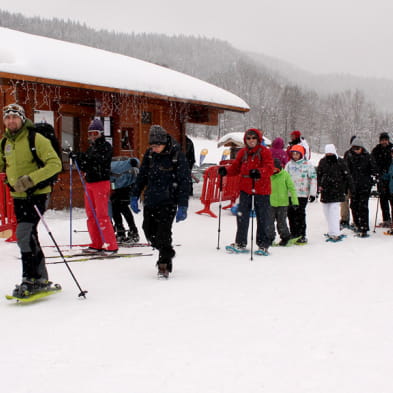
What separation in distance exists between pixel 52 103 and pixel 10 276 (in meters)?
6.90

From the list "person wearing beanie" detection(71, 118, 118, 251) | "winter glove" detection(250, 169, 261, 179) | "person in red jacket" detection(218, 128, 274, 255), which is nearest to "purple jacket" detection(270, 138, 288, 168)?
"person in red jacket" detection(218, 128, 274, 255)

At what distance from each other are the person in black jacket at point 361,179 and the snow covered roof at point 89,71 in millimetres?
5684

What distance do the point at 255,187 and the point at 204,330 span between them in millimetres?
3422

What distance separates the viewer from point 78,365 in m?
2.91

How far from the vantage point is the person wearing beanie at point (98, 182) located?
6.11 metres

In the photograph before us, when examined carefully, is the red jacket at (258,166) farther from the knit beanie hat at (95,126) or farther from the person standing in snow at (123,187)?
the knit beanie hat at (95,126)

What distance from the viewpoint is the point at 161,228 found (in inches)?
202

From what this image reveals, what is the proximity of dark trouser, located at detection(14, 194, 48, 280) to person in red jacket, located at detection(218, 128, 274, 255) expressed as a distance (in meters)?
3.00

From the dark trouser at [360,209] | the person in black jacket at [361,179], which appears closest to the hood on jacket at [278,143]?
the person in black jacket at [361,179]

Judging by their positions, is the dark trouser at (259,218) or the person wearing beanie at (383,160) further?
the person wearing beanie at (383,160)

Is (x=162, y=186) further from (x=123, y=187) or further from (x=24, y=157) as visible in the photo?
(x=123, y=187)

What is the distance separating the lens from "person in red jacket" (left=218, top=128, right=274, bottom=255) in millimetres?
6520

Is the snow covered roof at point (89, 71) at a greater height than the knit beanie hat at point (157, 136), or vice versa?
the snow covered roof at point (89, 71)

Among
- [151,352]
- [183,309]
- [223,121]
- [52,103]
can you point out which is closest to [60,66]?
[52,103]
